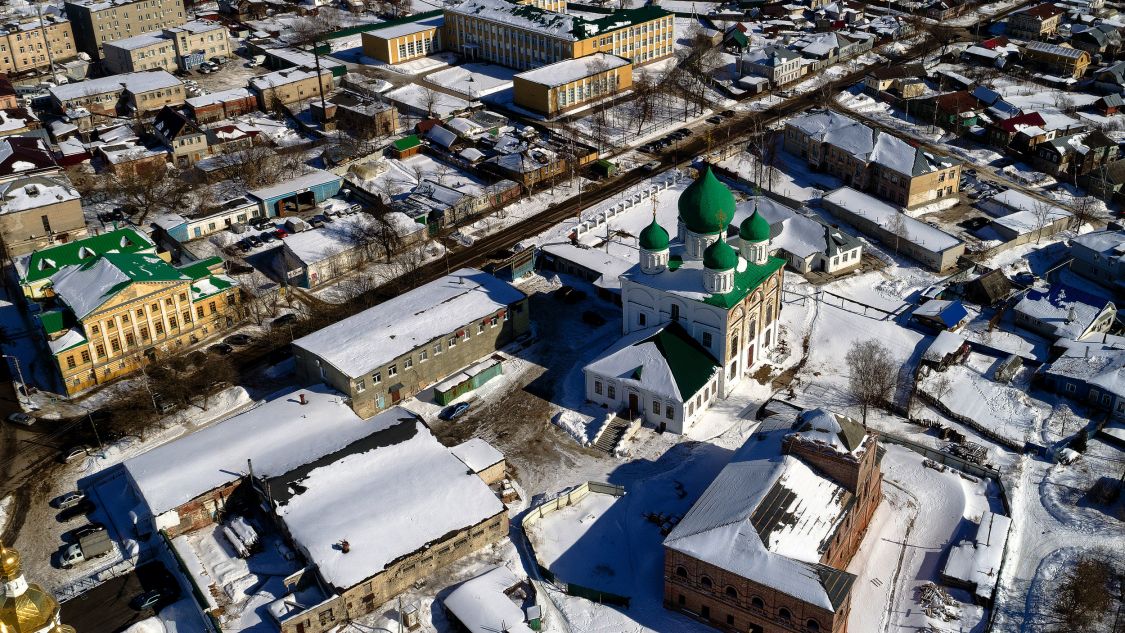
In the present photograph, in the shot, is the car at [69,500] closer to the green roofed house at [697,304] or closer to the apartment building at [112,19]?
the green roofed house at [697,304]

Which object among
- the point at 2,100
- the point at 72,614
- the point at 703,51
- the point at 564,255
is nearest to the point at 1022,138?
the point at 703,51

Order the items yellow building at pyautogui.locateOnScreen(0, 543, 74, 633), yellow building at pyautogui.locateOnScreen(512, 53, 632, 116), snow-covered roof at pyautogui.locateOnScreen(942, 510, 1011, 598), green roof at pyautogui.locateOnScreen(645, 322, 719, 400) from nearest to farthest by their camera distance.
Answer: yellow building at pyautogui.locateOnScreen(0, 543, 74, 633) → snow-covered roof at pyautogui.locateOnScreen(942, 510, 1011, 598) → green roof at pyautogui.locateOnScreen(645, 322, 719, 400) → yellow building at pyautogui.locateOnScreen(512, 53, 632, 116)

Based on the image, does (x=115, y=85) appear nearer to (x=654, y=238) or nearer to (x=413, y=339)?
(x=413, y=339)

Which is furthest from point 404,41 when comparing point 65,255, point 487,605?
point 487,605

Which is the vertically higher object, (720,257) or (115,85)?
(720,257)

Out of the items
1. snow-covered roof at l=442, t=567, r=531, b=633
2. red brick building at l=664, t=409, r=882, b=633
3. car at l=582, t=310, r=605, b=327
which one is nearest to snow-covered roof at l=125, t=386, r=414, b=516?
snow-covered roof at l=442, t=567, r=531, b=633

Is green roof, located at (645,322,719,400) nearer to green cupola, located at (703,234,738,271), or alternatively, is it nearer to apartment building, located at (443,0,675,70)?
green cupola, located at (703,234,738,271)

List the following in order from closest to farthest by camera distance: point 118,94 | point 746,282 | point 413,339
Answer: point 746,282 → point 413,339 → point 118,94
